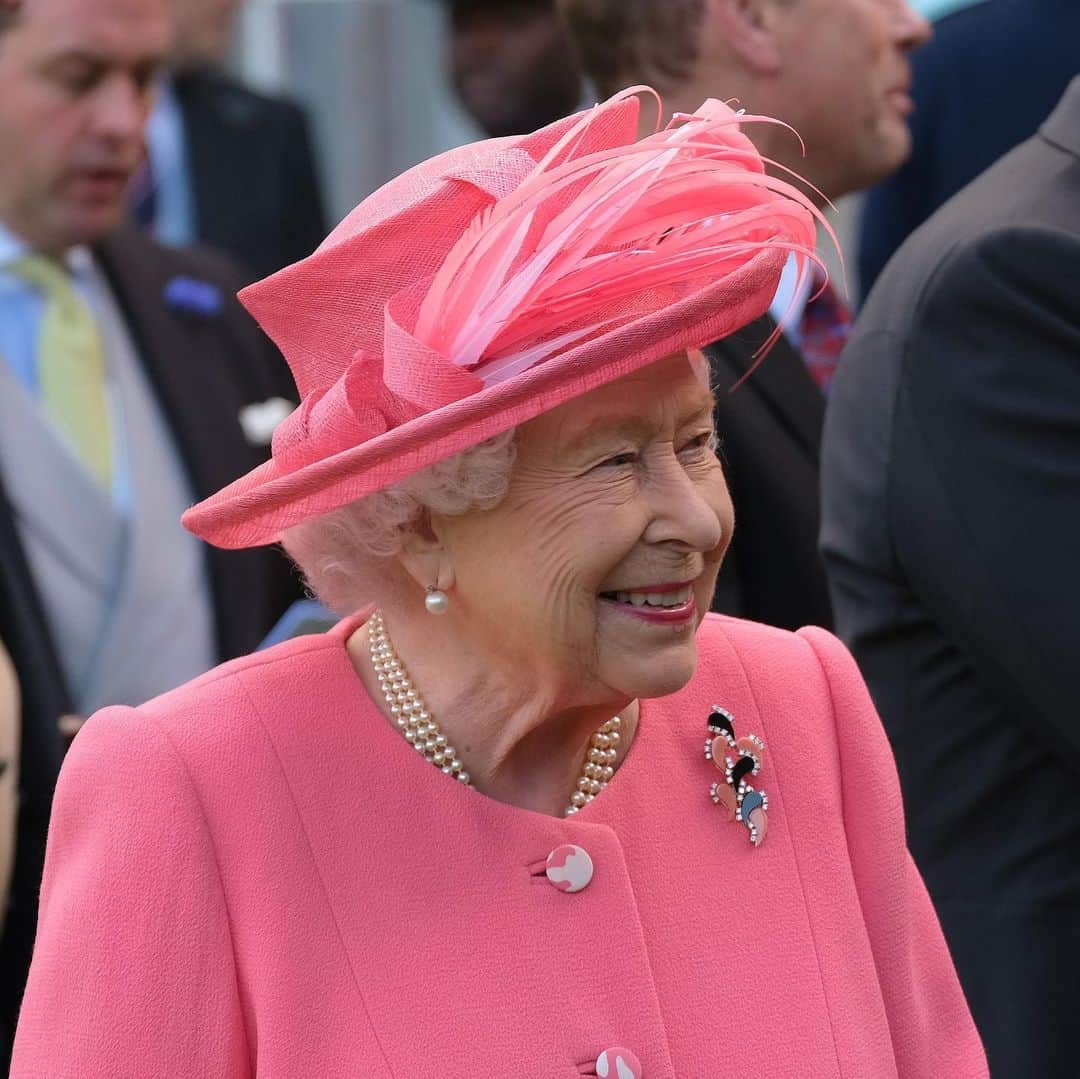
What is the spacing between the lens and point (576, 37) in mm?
3783

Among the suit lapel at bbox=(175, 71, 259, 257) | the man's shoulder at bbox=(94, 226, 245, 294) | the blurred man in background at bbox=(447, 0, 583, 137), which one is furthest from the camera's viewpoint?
the suit lapel at bbox=(175, 71, 259, 257)

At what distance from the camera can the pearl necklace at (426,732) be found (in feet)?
7.50

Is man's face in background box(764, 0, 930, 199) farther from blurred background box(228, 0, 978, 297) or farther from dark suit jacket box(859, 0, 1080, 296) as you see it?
blurred background box(228, 0, 978, 297)

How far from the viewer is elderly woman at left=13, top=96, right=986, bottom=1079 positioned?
2092mm

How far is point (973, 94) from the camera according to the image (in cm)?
482

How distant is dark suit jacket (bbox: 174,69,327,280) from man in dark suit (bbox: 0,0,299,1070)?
2627 mm

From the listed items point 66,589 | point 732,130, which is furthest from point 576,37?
point 732,130

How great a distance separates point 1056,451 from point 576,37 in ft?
4.67

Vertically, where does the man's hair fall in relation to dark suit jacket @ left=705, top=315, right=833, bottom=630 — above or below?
above

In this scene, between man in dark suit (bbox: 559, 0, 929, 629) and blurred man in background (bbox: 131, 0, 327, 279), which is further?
blurred man in background (bbox: 131, 0, 327, 279)

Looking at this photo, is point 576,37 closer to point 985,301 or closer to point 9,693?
point 985,301

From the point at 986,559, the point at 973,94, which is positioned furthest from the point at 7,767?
the point at 973,94

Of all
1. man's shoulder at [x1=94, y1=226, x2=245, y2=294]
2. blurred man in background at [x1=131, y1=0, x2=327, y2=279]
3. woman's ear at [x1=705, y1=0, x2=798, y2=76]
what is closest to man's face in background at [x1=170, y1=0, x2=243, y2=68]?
blurred man in background at [x1=131, y1=0, x2=327, y2=279]

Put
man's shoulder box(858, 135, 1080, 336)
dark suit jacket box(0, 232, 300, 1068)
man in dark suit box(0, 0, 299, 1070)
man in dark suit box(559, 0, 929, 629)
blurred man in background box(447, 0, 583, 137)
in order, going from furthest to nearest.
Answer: blurred man in background box(447, 0, 583, 137) → man in dark suit box(0, 0, 299, 1070) → man in dark suit box(559, 0, 929, 629) → dark suit jacket box(0, 232, 300, 1068) → man's shoulder box(858, 135, 1080, 336)
